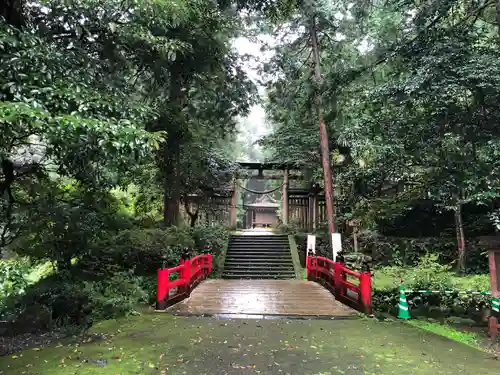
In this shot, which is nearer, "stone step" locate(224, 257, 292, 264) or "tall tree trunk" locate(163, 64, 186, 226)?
"tall tree trunk" locate(163, 64, 186, 226)

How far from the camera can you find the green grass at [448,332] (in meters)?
5.96

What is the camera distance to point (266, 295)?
876cm

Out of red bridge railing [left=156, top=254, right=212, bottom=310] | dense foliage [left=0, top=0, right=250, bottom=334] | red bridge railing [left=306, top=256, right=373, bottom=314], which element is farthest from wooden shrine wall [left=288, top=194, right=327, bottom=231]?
red bridge railing [left=156, top=254, right=212, bottom=310]

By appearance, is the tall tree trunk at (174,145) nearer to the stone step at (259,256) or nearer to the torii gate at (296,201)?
the stone step at (259,256)

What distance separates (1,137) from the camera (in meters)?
3.95

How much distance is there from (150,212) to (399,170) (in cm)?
1000

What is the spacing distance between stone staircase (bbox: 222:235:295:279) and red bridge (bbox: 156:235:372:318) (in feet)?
8.31

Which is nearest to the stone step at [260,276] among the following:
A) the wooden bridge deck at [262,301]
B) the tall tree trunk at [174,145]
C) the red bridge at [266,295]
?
the red bridge at [266,295]

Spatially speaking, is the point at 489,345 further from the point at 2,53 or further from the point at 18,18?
the point at 18,18

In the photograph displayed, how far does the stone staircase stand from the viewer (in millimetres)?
13289

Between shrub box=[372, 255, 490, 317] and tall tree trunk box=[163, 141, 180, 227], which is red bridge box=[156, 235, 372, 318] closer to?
shrub box=[372, 255, 490, 317]

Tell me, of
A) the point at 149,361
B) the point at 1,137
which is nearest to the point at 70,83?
the point at 1,137

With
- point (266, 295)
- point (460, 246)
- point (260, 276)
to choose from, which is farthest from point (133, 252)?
point (460, 246)

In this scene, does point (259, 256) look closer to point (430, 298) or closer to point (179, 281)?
point (179, 281)
